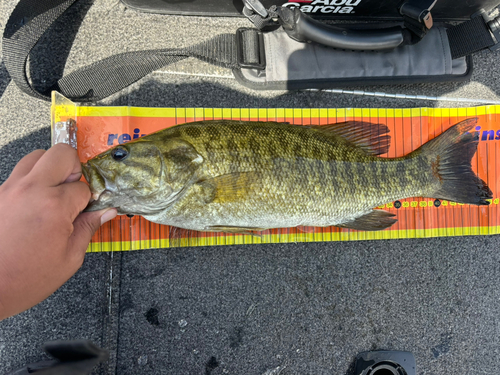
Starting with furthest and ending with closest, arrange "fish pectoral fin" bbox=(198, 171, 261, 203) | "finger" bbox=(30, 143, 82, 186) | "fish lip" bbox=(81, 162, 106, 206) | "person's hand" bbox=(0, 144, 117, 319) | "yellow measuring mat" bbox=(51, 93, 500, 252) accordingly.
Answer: "yellow measuring mat" bbox=(51, 93, 500, 252) < "fish pectoral fin" bbox=(198, 171, 261, 203) < "fish lip" bbox=(81, 162, 106, 206) < "finger" bbox=(30, 143, 82, 186) < "person's hand" bbox=(0, 144, 117, 319)

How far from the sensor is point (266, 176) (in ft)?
5.92

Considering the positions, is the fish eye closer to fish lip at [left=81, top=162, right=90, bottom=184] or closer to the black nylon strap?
→ fish lip at [left=81, top=162, right=90, bottom=184]

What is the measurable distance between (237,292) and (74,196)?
1296 millimetres

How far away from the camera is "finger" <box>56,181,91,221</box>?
145 centimetres

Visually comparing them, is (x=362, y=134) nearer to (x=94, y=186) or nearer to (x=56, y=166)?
(x=94, y=186)

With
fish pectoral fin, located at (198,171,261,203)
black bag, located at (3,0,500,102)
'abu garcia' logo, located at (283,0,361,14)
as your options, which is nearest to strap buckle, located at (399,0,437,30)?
black bag, located at (3,0,500,102)

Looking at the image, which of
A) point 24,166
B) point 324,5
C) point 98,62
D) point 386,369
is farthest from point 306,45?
point 386,369

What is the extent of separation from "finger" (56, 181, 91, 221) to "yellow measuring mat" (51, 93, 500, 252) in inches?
26.0

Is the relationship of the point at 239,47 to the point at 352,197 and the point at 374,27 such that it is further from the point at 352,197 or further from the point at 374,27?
the point at 352,197

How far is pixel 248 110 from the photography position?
2.26m

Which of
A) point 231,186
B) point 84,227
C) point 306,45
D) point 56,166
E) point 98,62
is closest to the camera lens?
point 56,166

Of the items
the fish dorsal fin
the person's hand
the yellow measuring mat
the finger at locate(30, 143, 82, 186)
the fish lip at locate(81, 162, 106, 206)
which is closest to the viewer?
the person's hand

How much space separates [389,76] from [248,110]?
42.8 inches

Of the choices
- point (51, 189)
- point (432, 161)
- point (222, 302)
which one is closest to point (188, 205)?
point (51, 189)
